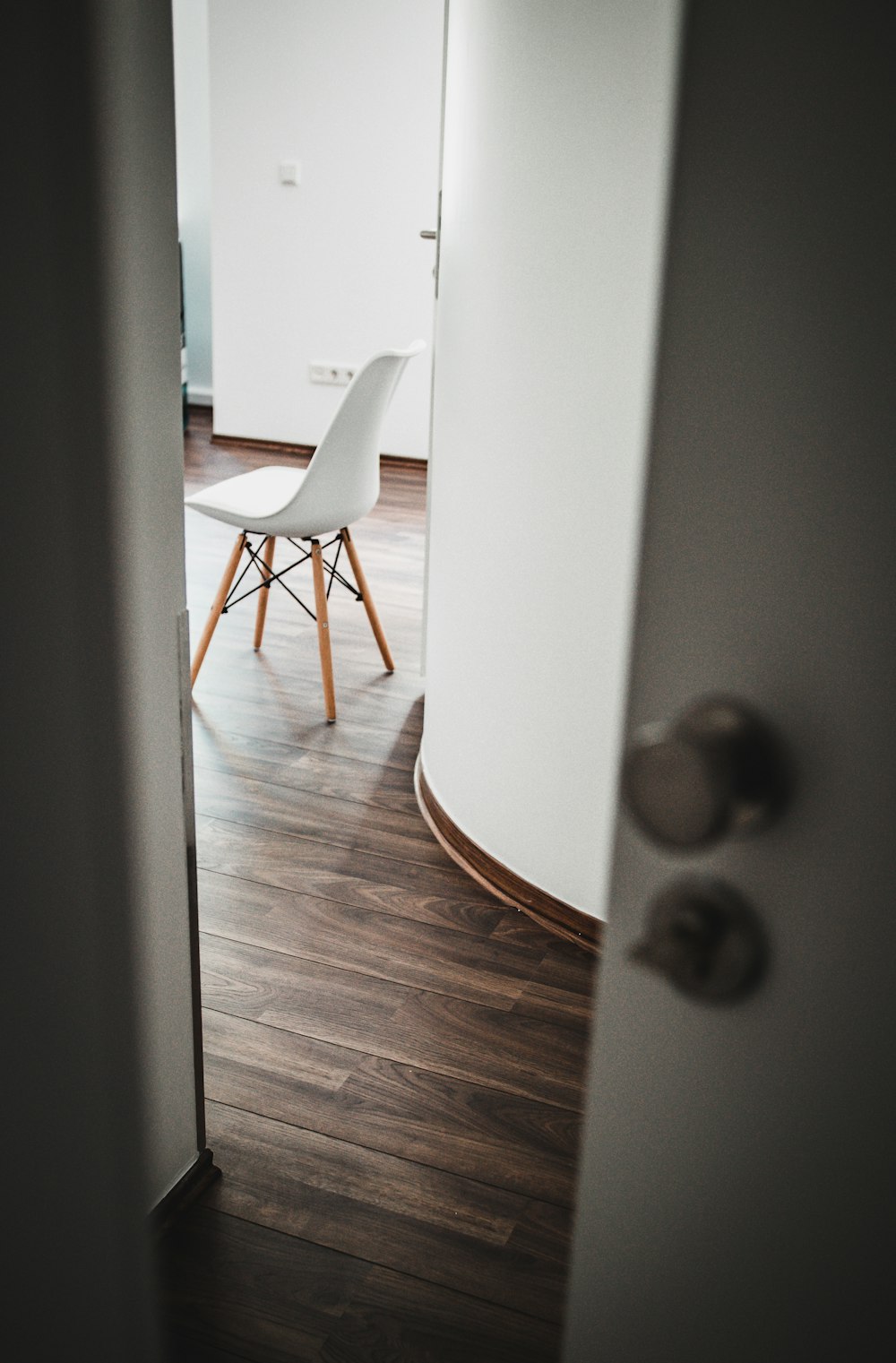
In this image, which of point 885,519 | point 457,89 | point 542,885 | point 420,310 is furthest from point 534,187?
point 420,310

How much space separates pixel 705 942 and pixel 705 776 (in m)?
0.07

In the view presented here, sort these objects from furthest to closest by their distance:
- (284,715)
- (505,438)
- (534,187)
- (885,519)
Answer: (284,715)
(505,438)
(534,187)
(885,519)

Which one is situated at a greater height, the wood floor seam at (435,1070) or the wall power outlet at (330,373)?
the wall power outlet at (330,373)

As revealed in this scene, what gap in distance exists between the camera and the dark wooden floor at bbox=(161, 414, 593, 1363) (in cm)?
114

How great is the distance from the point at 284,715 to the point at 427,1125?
4.33ft

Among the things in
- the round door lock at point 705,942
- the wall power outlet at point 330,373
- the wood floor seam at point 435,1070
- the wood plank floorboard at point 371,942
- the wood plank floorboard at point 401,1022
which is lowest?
the wood plank floorboard at point 371,942

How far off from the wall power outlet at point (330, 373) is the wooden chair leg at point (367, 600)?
2.68 metres

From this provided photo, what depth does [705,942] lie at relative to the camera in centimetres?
41

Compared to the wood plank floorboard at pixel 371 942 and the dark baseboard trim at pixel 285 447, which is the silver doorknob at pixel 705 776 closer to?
the wood plank floorboard at pixel 371 942

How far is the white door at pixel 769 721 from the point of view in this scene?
34cm

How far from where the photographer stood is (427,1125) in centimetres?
139

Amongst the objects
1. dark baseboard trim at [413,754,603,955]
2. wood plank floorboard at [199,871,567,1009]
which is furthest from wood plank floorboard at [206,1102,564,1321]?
dark baseboard trim at [413,754,603,955]

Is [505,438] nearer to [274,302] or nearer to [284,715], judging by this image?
[284,715]

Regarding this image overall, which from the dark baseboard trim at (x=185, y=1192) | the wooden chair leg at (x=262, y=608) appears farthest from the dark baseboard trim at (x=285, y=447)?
the dark baseboard trim at (x=185, y=1192)
